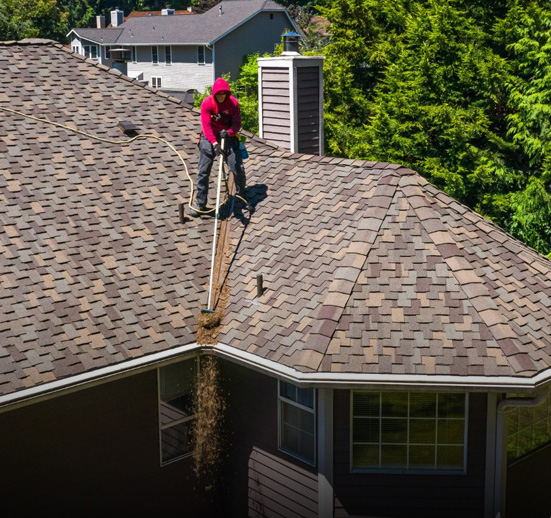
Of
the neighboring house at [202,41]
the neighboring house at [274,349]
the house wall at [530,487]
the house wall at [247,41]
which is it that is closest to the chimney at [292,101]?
the neighboring house at [274,349]

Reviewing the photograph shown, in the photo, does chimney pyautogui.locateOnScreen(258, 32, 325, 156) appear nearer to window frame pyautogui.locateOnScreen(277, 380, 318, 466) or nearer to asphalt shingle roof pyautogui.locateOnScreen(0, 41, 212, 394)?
asphalt shingle roof pyautogui.locateOnScreen(0, 41, 212, 394)

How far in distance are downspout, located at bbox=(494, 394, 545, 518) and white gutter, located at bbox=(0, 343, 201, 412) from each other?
3.81m

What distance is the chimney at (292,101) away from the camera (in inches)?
615

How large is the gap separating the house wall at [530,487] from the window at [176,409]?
428 cm

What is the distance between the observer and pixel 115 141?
13.2 m

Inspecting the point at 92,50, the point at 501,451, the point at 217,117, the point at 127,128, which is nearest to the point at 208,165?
the point at 217,117

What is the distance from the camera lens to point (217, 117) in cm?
1250

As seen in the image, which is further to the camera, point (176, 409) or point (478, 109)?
point (478, 109)

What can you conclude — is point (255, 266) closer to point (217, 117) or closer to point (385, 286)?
point (385, 286)

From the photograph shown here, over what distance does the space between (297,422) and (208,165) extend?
13.6 feet

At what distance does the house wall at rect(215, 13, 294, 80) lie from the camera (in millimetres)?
57812

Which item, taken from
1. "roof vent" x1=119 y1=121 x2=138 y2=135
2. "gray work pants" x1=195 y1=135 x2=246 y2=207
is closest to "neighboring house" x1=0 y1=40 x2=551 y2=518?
"gray work pants" x1=195 y1=135 x2=246 y2=207

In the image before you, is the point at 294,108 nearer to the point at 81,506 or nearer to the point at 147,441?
the point at 147,441

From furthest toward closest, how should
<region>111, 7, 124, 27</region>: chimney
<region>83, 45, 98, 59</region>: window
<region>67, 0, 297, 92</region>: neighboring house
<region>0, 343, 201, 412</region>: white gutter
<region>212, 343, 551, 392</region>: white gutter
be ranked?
<region>111, 7, 124, 27</region>: chimney
<region>83, 45, 98, 59</region>: window
<region>67, 0, 297, 92</region>: neighboring house
<region>212, 343, 551, 392</region>: white gutter
<region>0, 343, 201, 412</region>: white gutter
